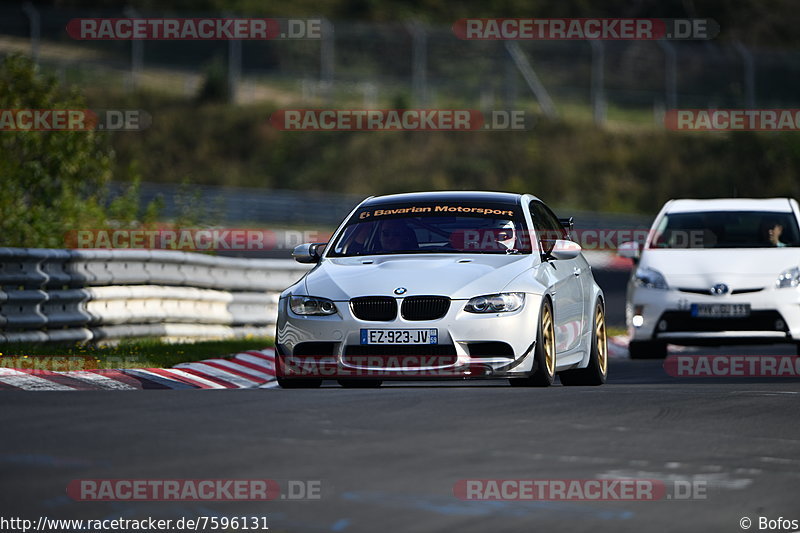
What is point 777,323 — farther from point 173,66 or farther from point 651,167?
point 173,66

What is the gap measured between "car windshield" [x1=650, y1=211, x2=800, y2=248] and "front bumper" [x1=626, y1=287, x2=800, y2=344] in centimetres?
87

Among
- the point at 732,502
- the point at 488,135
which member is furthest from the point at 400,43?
the point at 732,502

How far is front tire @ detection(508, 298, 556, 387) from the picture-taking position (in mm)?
11094

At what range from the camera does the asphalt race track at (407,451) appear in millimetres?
6160

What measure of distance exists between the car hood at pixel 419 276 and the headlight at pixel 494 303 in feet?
0.15

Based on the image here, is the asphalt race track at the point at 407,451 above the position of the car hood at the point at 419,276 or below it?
below

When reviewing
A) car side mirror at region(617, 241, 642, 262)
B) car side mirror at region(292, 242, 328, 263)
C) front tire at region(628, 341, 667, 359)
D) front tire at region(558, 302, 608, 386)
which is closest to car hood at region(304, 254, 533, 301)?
car side mirror at region(292, 242, 328, 263)

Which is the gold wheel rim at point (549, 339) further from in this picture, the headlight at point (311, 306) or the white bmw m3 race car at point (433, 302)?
the headlight at point (311, 306)

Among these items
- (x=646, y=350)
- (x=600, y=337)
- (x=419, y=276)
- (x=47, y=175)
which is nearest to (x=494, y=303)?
(x=419, y=276)

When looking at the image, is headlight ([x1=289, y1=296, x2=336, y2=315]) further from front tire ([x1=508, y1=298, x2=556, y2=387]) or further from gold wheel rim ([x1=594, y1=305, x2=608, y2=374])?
gold wheel rim ([x1=594, y1=305, x2=608, y2=374])

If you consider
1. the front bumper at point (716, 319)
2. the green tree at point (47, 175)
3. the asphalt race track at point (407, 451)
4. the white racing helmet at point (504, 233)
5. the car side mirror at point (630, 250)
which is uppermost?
the green tree at point (47, 175)

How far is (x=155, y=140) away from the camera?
56.4 m

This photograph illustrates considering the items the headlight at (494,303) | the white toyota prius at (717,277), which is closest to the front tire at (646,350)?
the white toyota prius at (717,277)

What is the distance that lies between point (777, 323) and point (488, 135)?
3968 cm
